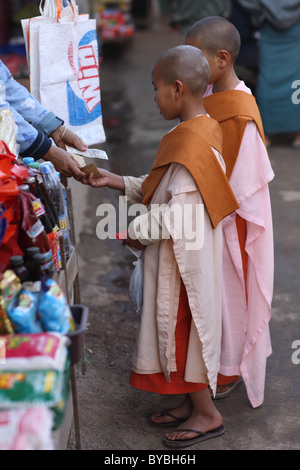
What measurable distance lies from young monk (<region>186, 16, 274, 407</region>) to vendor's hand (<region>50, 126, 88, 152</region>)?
2.15ft

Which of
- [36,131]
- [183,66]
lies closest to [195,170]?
[183,66]

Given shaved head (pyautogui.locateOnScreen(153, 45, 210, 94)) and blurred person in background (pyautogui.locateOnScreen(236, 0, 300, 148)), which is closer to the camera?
shaved head (pyautogui.locateOnScreen(153, 45, 210, 94))

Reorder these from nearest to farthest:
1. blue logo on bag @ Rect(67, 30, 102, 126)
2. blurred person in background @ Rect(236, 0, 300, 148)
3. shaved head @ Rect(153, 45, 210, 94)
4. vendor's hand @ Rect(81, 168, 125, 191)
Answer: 1. shaved head @ Rect(153, 45, 210, 94)
2. vendor's hand @ Rect(81, 168, 125, 191)
3. blue logo on bag @ Rect(67, 30, 102, 126)
4. blurred person in background @ Rect(236, 0, 300, 148)

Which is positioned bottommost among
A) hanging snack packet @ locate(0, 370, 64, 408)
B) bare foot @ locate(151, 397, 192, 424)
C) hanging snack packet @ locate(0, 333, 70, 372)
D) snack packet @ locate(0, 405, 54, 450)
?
bare foot @ locate(151, 397, 192, 424)

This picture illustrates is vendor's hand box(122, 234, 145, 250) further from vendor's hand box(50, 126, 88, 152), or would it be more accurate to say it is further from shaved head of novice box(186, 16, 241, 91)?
shaved head of novice box(186, 16, 241, 91)

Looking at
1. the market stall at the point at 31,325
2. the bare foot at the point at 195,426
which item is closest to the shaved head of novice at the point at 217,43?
the market stall at the point at 31,325

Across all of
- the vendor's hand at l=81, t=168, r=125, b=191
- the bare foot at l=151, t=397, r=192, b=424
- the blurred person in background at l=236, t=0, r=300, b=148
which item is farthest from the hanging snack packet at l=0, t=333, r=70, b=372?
the blurred person in background at l=236, t=0, r=300, b=148

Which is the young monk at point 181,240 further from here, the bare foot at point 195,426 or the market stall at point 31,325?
the market stall at point 31,325

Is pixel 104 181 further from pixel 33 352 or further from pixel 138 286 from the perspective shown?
pixel 33 352

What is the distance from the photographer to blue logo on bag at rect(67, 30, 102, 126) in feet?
11.0

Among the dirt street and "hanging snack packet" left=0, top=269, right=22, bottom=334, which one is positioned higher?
"hanging snack packet" left=0, top=269, right=22, bottom=334

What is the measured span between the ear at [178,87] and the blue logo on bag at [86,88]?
1.10 meters

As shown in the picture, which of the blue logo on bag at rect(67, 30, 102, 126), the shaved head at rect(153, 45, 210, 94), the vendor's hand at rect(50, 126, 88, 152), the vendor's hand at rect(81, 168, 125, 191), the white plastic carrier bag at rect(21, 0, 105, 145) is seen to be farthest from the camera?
the blue logo on bag at rect(67, 30, 102, 126)

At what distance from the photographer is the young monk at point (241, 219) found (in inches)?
108
